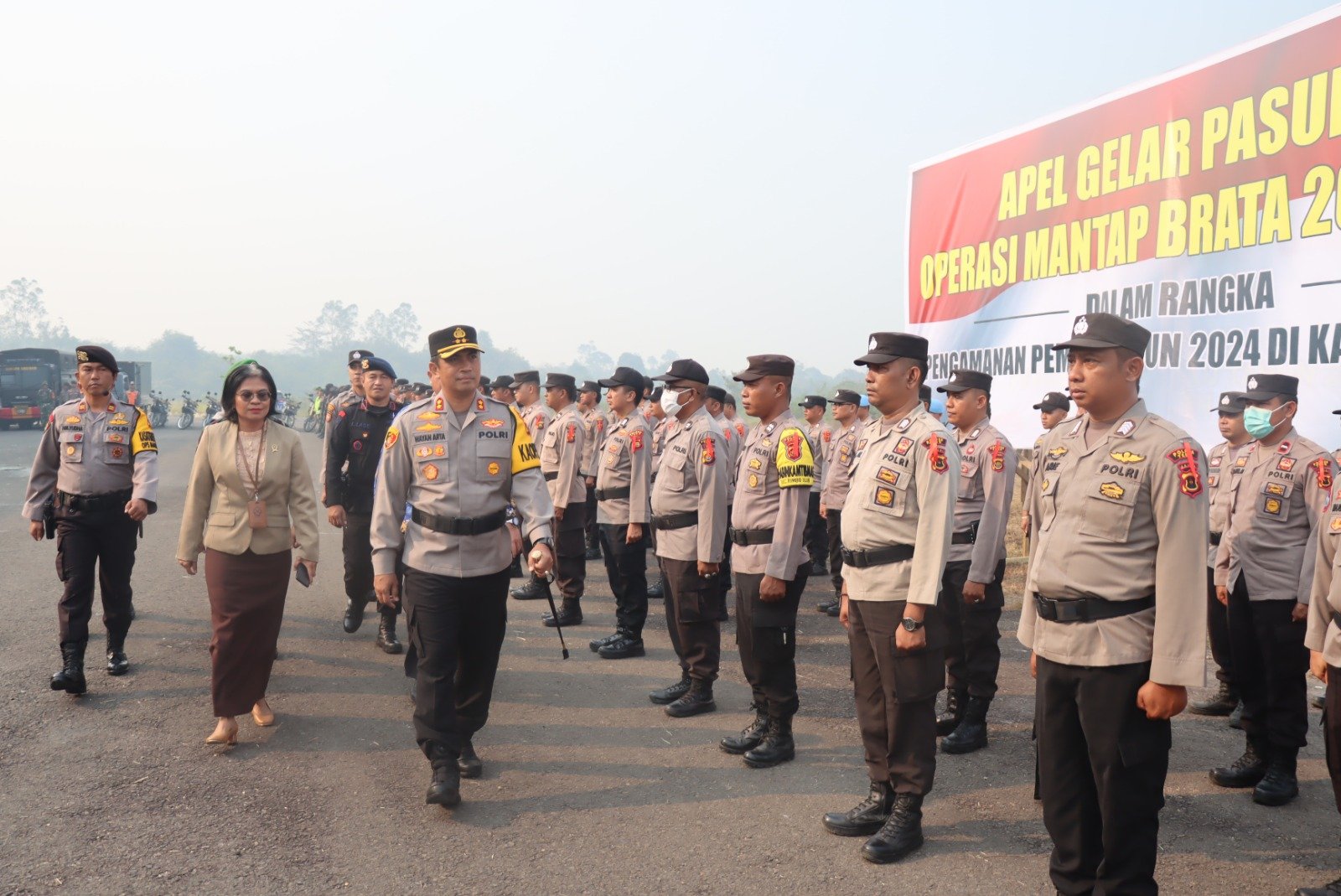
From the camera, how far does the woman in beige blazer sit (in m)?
5.26

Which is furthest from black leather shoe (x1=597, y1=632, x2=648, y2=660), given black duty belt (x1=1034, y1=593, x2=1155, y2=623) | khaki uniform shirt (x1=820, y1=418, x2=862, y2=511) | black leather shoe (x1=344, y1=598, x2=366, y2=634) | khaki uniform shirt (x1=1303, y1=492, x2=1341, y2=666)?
khaki uniform shirt (x1=1303, y1=492, x2=1341, y2=666)

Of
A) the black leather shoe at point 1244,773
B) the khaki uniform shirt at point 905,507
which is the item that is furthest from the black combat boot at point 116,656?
the black leather shoe at point 1244,773

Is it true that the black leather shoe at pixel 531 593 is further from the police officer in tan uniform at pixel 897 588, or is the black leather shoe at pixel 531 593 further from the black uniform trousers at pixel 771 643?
the police officer in tan uniform at pixel 897 588

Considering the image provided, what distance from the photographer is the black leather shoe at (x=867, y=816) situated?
165 inches

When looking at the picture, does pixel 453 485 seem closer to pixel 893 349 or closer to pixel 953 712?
pixel 893 349

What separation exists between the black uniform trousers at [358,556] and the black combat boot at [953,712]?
13.3ft

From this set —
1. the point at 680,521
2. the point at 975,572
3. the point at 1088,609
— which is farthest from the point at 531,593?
the point at 1088,609

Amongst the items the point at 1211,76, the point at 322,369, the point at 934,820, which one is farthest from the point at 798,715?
the point at 322,369

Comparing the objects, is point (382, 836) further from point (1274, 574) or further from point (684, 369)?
point (1274, 574)

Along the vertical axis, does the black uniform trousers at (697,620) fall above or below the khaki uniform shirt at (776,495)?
below

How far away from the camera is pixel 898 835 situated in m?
4.02

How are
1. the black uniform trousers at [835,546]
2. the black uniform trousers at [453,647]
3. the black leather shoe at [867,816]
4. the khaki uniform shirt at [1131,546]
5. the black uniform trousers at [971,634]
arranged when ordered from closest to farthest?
the khaki uniform shirt at [1131,546]
the black leather shoe at [867,816]
the black uniform trousers at [453,647]
the black uniform trousers at [971,634]
the black uniform trousers at [835,546]

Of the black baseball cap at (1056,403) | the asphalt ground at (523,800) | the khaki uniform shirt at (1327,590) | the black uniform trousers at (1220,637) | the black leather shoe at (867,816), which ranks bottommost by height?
the asphalt ground at (523,800)

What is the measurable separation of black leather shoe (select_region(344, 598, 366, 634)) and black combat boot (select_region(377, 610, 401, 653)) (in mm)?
420
